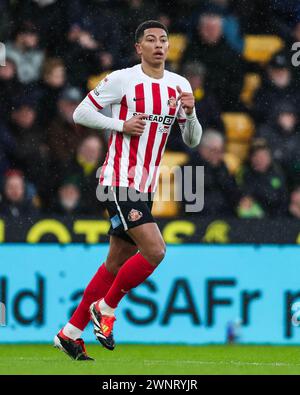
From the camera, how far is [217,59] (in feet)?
30.9

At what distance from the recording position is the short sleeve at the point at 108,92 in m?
6.43

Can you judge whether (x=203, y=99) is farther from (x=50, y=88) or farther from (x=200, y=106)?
(x=50, y=88)

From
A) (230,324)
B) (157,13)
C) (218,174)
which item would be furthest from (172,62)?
(230,324)

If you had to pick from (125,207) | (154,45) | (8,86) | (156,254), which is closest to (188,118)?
(154,45)

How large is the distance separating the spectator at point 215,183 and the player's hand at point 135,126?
7.98 ft

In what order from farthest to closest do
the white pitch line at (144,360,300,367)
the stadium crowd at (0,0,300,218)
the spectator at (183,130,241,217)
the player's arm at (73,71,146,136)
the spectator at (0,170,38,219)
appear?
the stadium crowd at (0,0,300,218), the spectator at (183,130,241,217), the spectator at (0,170,38,219), the white pitch line at (144,360,300,367), the player's arm at (73,71,146,136)

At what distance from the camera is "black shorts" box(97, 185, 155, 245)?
20.6ft

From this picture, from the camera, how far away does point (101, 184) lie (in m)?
6.47

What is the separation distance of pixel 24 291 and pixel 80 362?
1695 millimetres

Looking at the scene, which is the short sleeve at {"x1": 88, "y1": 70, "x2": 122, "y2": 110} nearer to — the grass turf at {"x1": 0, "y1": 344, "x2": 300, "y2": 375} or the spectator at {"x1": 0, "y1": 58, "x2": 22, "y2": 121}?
the grass turf at {"x1": 0, "y1": 344, "x2": 300, "y2": 375}

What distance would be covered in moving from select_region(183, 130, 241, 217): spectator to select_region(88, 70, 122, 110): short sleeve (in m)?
2.41

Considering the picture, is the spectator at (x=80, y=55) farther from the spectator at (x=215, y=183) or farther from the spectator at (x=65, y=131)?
the spectator at (x=215, y=183)

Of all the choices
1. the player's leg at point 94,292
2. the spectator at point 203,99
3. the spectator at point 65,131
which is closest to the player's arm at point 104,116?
the player's leg at point 94,292

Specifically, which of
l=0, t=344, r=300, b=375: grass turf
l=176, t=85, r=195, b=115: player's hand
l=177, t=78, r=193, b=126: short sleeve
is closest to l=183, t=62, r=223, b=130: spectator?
l=0, t=344, r=300, b=375: grass turf
